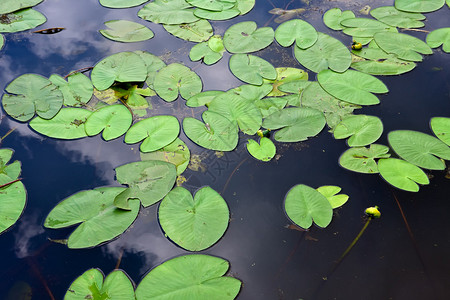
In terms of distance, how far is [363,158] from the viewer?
2578 millimetres

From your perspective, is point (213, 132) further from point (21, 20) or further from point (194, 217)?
point (21, 20)

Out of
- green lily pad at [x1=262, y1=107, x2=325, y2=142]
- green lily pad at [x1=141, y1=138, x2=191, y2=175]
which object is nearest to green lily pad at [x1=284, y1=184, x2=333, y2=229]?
green lily pad at [x1=262, y1=107, x2=325, y2=142]

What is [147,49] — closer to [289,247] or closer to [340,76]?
[340,76]

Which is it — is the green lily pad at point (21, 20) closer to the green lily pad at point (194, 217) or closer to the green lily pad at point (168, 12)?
the green lily pad at point (168, 12)

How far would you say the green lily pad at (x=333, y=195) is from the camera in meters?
2.32

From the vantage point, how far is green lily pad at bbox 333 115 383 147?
267 cm

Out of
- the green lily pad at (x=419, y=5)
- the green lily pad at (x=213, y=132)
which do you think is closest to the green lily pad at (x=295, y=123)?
the green lily pad at (x=213, y=132)

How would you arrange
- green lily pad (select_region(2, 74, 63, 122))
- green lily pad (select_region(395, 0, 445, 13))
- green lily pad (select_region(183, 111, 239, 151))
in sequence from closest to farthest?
green lily pad (select_region(183, 111, 239, 151)) → green lily pad (select_region(2, 74, 63, 122)) → green lily pad (select_region(395, 0, 445, 13))

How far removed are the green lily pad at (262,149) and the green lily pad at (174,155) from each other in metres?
0.48

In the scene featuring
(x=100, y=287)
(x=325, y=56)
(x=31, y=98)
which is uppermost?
(x=325, y=56)

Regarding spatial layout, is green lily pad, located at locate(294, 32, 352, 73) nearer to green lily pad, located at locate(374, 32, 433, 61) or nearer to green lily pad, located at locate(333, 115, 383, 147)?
green lily pad, located at locate(374, 32, 433, 61)

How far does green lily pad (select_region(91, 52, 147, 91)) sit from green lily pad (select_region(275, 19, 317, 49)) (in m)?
1.43

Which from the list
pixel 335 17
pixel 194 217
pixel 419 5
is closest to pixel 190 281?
pixel 194 217

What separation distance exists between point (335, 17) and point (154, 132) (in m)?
2.45
